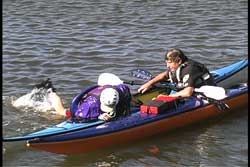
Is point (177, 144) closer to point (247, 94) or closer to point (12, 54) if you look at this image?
point (247, 94)

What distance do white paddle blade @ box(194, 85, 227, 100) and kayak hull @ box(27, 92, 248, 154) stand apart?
252mm

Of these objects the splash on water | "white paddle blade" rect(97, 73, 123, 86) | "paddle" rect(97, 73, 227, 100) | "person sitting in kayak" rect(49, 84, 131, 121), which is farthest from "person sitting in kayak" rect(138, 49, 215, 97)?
the splash on water

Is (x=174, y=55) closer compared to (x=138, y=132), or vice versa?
(x=138, y=132)

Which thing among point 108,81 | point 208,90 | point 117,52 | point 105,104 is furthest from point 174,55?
point 117,52

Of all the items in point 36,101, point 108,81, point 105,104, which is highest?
point 108,81

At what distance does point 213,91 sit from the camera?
844 centimetres

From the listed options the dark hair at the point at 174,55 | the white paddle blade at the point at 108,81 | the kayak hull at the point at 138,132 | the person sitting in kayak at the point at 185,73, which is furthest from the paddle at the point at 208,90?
the dark hair at the point at 174,55

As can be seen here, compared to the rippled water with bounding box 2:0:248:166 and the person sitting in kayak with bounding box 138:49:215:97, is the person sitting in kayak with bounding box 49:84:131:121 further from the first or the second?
the person sitting in kayak with bounding box 138:49:215:97

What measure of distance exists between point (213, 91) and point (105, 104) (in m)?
1.57

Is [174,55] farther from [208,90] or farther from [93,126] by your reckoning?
[93,126]

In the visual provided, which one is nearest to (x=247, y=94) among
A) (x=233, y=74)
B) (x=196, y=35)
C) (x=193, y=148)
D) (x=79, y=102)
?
(x=233, y=74)

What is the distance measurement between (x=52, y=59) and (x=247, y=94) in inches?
157

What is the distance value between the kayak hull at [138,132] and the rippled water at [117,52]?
4.0 inches

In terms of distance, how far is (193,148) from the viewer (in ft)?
26.3
